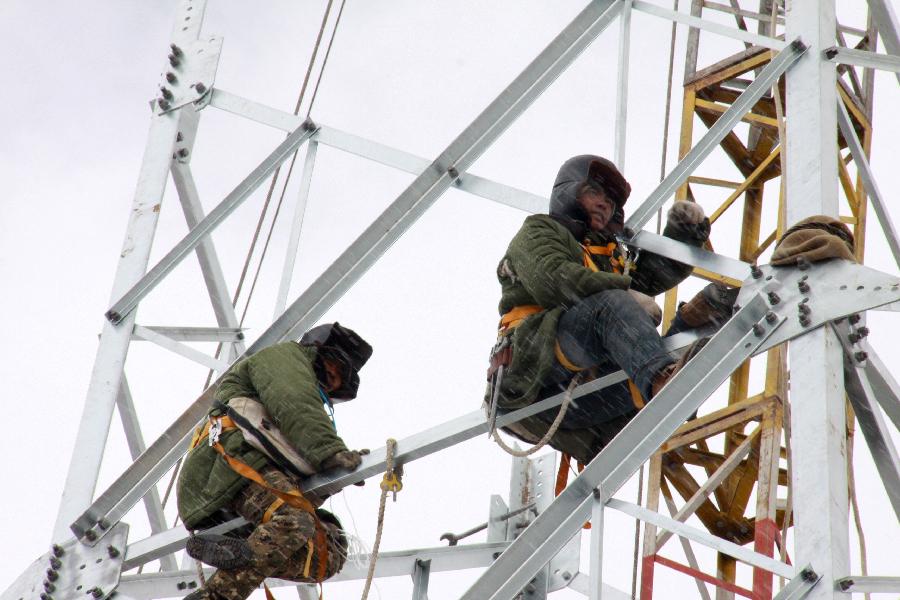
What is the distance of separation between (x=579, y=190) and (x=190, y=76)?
292 centimetres

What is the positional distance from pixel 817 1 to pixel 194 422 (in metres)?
3.86

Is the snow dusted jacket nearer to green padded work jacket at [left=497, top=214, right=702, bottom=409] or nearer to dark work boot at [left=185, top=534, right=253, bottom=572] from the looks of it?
green padded work jacket at [left=497, top=214, right=702, bottom=409]

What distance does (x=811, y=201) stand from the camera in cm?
620

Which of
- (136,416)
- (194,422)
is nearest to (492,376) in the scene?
(194,422)

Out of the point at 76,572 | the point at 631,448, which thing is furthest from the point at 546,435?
the point at 76,572

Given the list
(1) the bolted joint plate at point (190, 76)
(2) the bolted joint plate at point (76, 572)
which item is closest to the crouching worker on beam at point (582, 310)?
(2) the bolted joint plate at point (76, 572)

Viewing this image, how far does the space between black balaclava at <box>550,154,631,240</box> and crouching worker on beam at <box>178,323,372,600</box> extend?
1.55 metres

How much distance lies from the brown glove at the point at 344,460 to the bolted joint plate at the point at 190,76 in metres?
2.76

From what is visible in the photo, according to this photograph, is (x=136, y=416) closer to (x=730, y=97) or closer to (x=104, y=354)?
(x=104, y=354)

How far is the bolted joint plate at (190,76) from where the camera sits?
9.02 metres

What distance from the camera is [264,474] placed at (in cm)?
741

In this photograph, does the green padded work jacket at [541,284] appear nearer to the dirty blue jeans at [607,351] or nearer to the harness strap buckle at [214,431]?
the dirty blue jeans at [607,351]

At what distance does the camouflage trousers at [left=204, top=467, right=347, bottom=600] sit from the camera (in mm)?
7223

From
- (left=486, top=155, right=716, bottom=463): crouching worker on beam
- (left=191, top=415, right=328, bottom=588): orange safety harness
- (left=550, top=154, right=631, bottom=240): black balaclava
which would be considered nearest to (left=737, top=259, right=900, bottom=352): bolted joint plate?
(left=486, top=155, right=716, bottom=463): crouching worker on beam
